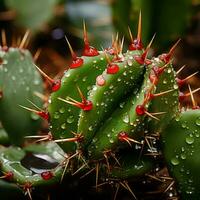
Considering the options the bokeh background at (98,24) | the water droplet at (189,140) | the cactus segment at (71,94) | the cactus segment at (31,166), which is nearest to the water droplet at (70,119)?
the cactus segment at (71,94)

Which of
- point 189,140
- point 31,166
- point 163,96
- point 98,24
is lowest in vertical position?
point 98,24

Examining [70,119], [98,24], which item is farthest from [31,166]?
[98,24]

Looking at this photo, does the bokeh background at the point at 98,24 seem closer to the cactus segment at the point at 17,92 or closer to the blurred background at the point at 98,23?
the blurred background at the point at 98,23

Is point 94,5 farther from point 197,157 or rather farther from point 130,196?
point 197,157

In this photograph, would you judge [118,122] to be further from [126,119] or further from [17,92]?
[17,92]

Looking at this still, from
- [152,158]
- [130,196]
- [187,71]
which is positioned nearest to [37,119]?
[130,196]

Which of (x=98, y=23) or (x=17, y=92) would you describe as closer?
(x=17, y=92)

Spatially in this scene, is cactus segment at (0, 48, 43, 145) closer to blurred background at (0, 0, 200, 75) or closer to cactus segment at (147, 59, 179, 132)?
cactus segment at (147, 59, 179, 132)
